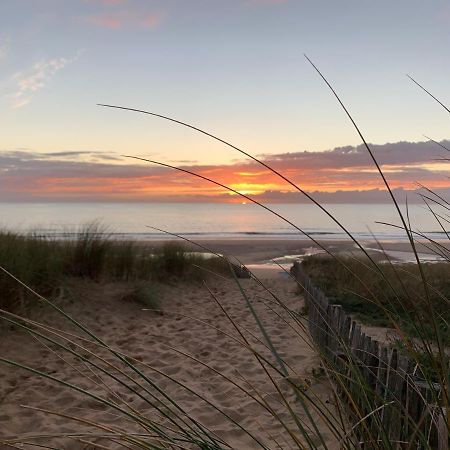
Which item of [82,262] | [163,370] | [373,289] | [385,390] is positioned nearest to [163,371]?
[163,370]

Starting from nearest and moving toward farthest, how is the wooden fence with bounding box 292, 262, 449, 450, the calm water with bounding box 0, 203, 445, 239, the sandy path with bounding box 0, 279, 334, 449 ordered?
the wooden fence with bounding box 292, 262, 449, 450
the sandy path with bounding box 0, 279, 334, 449
the calm water with bounding box 0, 203, 445, 239

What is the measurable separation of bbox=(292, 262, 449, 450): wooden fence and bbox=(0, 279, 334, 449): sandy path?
20 centimetres

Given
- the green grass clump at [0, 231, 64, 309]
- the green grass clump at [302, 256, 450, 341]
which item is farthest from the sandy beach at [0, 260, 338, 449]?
the green grass clump at [302, 256, 450, 341]

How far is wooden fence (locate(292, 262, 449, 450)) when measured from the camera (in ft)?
4.81

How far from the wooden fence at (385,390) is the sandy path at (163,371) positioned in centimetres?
20

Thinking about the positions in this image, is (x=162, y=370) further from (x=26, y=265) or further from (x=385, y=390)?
(x=385, y=390)

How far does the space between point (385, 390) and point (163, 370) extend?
333 cm

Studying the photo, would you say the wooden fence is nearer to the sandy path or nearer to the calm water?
the sandy path

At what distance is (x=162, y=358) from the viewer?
5371 millimetres

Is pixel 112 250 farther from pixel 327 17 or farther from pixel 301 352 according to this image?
pixel 327 17

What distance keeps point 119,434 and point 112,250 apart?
25.5 feet

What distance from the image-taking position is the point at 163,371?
186 inches

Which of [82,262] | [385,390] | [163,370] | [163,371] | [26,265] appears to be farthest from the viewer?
[82,262]

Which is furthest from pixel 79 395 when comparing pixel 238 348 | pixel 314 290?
pixel 314 290
